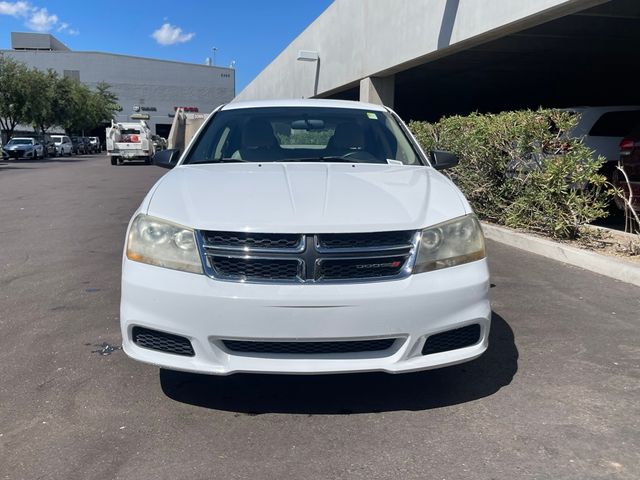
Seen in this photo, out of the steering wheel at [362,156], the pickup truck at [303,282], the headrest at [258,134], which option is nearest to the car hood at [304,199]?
the pickup truck at [303,282]

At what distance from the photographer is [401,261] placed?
9.68 feet

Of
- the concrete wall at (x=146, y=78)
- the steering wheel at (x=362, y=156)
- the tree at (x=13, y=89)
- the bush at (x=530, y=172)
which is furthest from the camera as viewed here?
the concrete wall at (x=146, y=78)

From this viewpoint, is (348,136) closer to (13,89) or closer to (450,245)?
(450,245)

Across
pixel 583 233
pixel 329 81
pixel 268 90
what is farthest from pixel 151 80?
pixel 583 233

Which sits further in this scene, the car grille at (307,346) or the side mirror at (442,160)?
the side mirror at (442,160)

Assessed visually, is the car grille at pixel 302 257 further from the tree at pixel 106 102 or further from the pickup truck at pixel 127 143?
the tree at pixel 106 102

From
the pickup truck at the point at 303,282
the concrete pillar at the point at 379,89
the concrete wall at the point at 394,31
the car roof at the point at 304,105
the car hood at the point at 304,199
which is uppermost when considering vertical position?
the concrete wall at the point at 394,31

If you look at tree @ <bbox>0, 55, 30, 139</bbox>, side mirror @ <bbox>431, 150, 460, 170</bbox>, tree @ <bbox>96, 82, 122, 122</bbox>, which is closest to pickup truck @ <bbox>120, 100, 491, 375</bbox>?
side mirror @ <bbox>431, 150, 460, 170</bbox>

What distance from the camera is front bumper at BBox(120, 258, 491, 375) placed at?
2789mm

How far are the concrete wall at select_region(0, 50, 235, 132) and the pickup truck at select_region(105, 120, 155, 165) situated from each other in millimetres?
44653

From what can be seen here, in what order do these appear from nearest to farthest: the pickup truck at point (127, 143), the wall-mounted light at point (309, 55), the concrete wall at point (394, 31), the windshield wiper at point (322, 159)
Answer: the windshield wiper at point (322, 159), the concrete wall at point (394, 31), the wall-mounted light at point (309, 55), the pickup truck at point (127, 143)

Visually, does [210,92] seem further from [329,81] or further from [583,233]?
[583,233]

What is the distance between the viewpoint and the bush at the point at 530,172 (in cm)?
714

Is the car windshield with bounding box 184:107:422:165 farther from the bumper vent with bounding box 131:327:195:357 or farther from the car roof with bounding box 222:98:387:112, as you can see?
the bumper vent with bounding box 131:327:195:357
